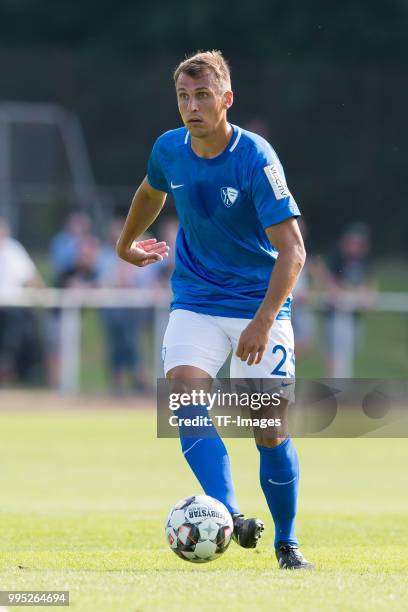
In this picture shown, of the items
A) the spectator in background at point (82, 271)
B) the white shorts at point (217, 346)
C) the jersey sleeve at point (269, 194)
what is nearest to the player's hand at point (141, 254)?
the white shorts at point (217, 346)

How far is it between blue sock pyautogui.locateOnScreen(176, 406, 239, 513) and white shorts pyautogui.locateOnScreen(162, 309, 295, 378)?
246 mm

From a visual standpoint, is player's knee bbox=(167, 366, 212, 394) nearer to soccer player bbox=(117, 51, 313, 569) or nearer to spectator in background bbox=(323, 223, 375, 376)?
soccer player bbox=(117, 51, 313, 569)

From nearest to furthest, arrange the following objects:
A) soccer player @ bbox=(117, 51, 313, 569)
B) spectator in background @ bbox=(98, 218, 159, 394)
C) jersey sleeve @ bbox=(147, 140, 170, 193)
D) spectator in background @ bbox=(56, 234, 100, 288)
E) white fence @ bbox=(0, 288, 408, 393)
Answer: soccer player @ bbox=(117, 51, 313, 569), jersey sleeve @ bbox=(147, 140, 170, 193), white fence @ bbox=(0, 288, 408, 393), spectator in background @ bbox=(98, 218, 159, 394), spectator in background @ bbox=(56, 234, 100, 288)

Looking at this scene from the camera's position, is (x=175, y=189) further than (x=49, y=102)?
No

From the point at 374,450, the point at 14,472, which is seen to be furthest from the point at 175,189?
the point at 374,450

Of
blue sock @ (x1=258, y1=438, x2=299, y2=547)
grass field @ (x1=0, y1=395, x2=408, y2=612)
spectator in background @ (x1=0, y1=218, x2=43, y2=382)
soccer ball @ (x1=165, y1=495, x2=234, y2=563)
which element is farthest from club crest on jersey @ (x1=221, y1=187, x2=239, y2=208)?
spectator in background @ (x1=0, y1=218, x2=43, y2=382)

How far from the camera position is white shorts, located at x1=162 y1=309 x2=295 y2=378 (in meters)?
6.81

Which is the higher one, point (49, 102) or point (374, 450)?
point (49, 102)

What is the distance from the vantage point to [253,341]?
6.50 meters

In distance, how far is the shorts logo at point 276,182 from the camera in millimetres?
6602

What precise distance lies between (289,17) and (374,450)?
22254 millimetres

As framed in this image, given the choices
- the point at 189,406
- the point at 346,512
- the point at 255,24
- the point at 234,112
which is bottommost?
the point at 346,512

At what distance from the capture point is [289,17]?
34.6 metres

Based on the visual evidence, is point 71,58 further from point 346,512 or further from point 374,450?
point 346,512
